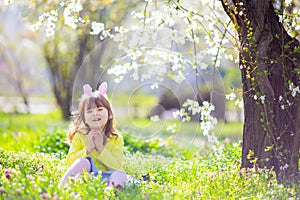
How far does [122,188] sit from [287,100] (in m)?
1.39

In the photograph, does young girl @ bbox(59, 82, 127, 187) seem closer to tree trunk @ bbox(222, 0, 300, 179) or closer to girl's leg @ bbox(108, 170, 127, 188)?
girl's leg @ bbox(108, 170, 127, 188)

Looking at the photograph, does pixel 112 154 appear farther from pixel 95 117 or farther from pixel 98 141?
pixel 95 117

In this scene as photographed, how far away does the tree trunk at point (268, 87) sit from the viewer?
4.45 m

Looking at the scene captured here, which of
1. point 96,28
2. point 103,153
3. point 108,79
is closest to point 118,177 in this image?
point 103,153

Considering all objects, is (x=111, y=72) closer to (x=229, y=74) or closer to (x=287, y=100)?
(x=287, y=100)

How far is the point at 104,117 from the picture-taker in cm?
457

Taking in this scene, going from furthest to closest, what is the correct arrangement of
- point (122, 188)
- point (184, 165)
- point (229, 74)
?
point (229, 74) → point (184, 165) → point (122, 188)

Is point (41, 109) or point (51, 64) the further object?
point (41, 109)

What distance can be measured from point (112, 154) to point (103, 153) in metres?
0.09

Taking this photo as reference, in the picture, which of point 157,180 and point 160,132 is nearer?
point 157,180

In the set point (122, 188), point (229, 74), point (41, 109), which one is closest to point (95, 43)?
point (229, 74)

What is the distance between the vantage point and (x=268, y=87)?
449 centimetres

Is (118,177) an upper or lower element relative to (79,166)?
lower

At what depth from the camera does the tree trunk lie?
14.6 feet
